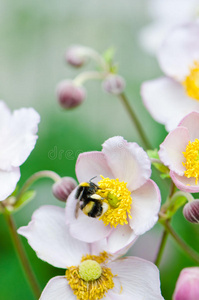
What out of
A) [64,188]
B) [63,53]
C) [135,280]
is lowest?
[63,53]

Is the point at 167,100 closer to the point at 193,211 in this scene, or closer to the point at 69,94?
the point at 69,94

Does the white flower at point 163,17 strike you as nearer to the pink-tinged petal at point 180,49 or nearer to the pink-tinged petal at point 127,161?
the pink-tinged petal at point 180,49

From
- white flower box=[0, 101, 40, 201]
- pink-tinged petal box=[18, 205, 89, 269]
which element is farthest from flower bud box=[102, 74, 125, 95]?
pink-tinged petal box=[18, 205, 89, 269]

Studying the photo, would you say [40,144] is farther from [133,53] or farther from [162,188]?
[133,53]

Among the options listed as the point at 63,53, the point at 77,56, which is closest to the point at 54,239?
the point at 77,56

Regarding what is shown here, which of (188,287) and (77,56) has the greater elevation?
(77,56)

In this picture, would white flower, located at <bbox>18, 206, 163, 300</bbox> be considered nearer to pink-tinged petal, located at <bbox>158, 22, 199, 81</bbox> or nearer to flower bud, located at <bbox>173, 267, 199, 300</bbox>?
flower bud, located at <bbox>173, 267, 199, 300</bbox>

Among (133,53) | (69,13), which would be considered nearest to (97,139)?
(133,53)
